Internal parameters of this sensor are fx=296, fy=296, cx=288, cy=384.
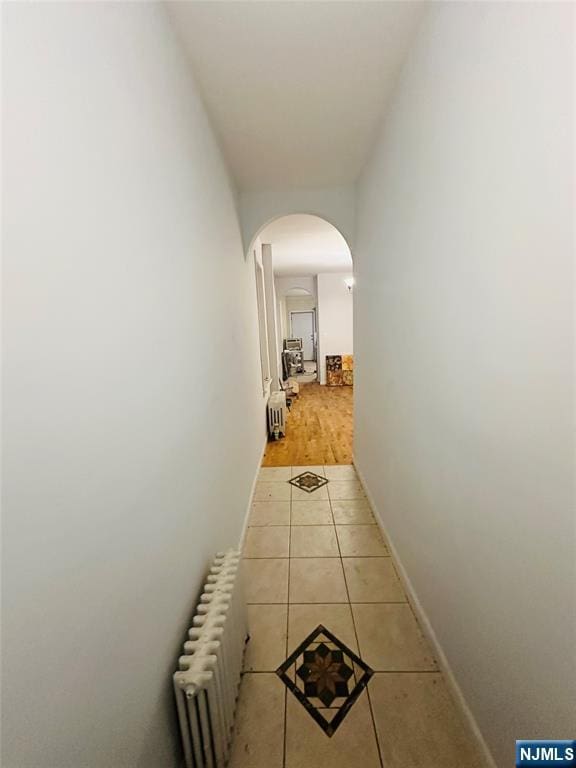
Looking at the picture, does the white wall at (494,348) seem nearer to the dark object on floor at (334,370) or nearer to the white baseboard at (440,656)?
the white baseboard at (440,656)

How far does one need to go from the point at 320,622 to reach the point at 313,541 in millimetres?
592

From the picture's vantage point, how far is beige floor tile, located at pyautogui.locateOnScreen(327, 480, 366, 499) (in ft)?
8.68

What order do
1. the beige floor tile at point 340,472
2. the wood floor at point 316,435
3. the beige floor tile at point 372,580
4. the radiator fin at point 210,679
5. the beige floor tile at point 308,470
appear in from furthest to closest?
the wood floor at point 316,435 < the beige floor tile at point 308,470 < the beige floor tile at point 340,472 < the beige floor tile at point 372,580 < the radiator fin at point 210,679

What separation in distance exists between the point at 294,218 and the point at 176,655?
3937mm

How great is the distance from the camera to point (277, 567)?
1886mm

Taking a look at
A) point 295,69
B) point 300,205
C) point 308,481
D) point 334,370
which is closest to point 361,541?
point 308,481

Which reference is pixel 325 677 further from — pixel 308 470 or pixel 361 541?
pixel 308 470

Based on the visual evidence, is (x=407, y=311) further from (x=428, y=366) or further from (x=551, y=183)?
(x=551, y=183)

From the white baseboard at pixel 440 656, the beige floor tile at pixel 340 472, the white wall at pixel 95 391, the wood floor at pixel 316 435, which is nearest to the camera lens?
the white wall at pixel 95 391

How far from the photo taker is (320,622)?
1523 mm

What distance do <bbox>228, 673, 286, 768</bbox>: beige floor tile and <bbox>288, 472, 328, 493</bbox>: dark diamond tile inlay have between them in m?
1.56

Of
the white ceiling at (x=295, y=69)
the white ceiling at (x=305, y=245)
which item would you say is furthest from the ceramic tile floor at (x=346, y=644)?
the white ceiling at (x=305, y=245)

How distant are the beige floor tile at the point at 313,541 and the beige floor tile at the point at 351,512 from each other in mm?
141

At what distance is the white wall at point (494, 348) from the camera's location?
660mm
